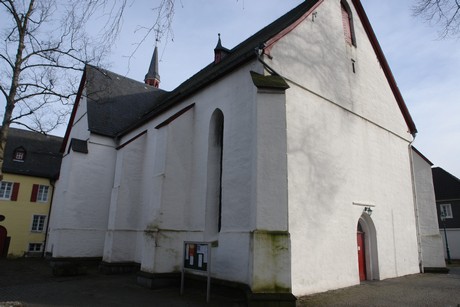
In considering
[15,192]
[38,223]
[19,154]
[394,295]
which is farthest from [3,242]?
[394,295]

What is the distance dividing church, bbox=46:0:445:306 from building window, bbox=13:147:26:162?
1159cm

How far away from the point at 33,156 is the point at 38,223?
5538 mm

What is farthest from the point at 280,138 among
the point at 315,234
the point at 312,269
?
the point at 312,269

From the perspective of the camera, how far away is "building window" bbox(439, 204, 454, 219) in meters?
29.7

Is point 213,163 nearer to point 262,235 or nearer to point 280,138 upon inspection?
point 280,138

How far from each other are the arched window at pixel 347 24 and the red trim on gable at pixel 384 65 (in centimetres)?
58

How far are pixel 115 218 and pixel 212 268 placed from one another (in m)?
5.94

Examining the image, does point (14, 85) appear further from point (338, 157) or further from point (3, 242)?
point (3, 242)

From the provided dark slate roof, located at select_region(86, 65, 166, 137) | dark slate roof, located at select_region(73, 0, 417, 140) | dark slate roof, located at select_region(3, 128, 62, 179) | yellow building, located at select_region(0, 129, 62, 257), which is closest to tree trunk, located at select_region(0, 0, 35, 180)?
dark slate roof, located at select_region(73, 0, 417, 140)

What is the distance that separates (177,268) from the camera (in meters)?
10.7

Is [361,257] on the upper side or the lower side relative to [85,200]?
lower

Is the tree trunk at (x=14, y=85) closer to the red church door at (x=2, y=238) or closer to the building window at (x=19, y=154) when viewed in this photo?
the red church door at (x=2, y=238)

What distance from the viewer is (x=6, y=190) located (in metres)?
24.0

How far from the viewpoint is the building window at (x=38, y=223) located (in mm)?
24422
